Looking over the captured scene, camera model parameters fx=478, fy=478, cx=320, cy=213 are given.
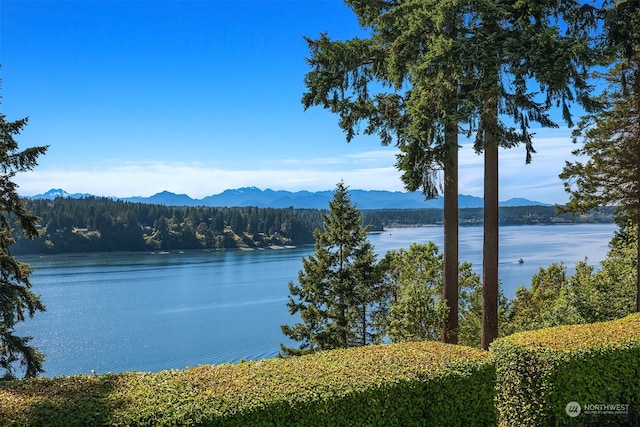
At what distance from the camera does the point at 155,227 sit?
110 meters

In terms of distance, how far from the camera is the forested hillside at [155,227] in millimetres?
95312

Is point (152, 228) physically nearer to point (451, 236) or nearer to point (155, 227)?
point (155, 227)

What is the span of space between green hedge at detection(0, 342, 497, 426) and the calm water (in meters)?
16.9

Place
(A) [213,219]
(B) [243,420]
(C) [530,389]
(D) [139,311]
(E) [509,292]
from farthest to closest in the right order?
(A) [213,219], (D) [139,311], (E) [509,292], (C) [530,389], (B) [243,420]

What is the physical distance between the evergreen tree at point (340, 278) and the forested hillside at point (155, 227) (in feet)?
239

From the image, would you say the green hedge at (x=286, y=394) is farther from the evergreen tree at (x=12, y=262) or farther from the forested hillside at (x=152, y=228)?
the forested hillside at (x=152, y=228)

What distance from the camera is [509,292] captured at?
127 ft

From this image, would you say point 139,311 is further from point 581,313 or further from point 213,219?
point 213,219

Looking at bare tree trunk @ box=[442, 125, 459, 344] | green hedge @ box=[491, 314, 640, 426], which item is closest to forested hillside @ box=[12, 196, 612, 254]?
bare tree trunk @ box=[442, 125, 459, 344]

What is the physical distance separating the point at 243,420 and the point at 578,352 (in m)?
4.08

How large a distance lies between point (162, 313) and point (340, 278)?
25.3 meters

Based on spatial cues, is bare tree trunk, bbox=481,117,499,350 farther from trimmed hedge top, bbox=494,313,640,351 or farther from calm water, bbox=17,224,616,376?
Result: calm water, bbox=17,224,616,376

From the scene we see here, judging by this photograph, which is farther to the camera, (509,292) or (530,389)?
(509,292)

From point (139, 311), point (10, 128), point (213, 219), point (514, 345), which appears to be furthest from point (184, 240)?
point (514, 345)
